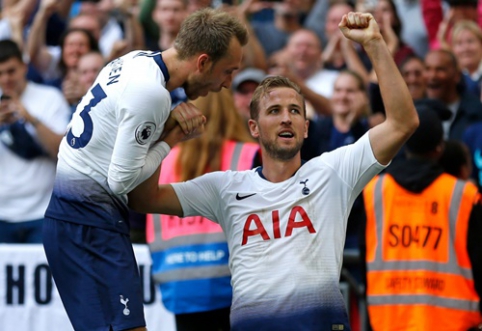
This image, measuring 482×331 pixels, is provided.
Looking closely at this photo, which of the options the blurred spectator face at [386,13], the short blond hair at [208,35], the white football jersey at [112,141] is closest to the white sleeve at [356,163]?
the short blond hair at [208,35]

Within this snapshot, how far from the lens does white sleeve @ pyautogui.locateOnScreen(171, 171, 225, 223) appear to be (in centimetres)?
540

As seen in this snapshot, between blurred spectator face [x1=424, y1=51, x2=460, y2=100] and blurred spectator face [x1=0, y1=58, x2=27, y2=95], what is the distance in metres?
3.51

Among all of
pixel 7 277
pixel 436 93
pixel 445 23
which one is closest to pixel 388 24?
pixel 445 23

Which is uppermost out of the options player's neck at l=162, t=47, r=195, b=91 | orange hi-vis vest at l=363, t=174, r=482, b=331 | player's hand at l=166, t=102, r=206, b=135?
player's neck at l=162, t=47, r=195, b=91

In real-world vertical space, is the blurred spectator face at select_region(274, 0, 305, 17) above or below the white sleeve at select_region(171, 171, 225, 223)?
above

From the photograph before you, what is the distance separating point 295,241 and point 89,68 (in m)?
4.56

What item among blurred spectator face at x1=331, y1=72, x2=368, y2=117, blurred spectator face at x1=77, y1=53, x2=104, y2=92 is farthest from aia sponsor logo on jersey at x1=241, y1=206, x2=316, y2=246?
blurred spectator face at x1=77, y1=53, x2=104, y2=92

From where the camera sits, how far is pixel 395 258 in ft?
21.5

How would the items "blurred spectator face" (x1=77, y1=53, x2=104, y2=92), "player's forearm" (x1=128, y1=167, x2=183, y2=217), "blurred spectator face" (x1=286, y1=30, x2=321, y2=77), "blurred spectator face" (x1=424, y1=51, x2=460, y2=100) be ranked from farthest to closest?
"blurred spectator face" (x1=286, y1=30, x2=321, y2=77) < "blurred spectator face" (x1=77, y1=53, x2=104, y2=92) < "blurred spectator face" (x1=424, y1=51, x2=460, y2=100) < "player's forearm" (x1=128, y1=167, x2=183, y2=217)

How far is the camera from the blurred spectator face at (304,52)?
10094 mm

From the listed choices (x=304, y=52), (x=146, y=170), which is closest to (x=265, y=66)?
(x=304, y=52)

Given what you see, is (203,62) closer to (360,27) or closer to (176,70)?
(176,70)

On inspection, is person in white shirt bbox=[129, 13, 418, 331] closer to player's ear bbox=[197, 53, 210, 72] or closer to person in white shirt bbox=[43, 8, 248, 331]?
person in white shirt bbox=[43, 8, 248, 331]

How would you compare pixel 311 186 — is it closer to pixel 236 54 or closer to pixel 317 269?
pixel 317 269
